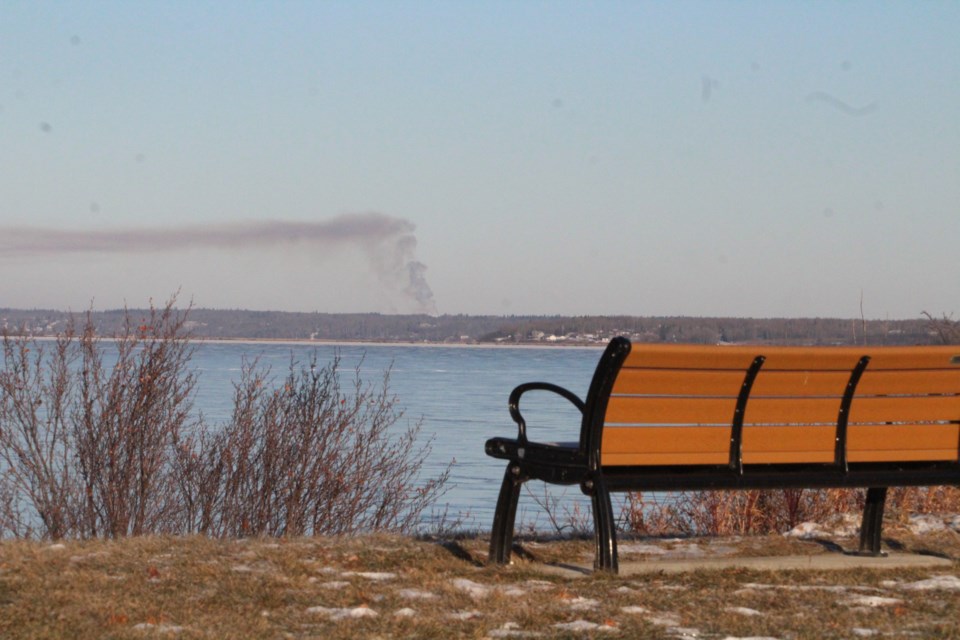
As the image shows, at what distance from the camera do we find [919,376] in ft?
19.0

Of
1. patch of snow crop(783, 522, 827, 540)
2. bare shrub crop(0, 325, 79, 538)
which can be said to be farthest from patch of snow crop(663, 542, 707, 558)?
bare shrub crop(0, 325, 79, 538)

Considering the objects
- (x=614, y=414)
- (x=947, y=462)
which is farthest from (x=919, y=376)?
(x=614, y=414)

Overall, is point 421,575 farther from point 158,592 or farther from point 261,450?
point 261,450

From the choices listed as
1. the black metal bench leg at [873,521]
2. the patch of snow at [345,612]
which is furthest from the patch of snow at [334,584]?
the black metal bench leg at [873,521]

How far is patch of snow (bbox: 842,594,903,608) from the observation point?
4.98 m

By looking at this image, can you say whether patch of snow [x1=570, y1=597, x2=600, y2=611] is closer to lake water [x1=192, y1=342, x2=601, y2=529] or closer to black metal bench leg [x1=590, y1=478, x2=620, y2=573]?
black metal bench leg [x1=590, y1=478, x2=620, y2=573]

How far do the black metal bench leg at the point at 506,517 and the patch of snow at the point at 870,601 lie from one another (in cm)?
158

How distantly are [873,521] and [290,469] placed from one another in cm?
768

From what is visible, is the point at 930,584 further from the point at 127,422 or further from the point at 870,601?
the point at 127,422

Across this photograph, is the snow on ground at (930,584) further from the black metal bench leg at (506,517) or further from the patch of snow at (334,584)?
the patch of snow at (334,584)

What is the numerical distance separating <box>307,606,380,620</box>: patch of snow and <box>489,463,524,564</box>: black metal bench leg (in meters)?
1.22

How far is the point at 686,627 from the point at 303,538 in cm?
276

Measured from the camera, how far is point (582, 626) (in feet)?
14.7

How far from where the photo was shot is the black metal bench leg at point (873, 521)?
6387mm
